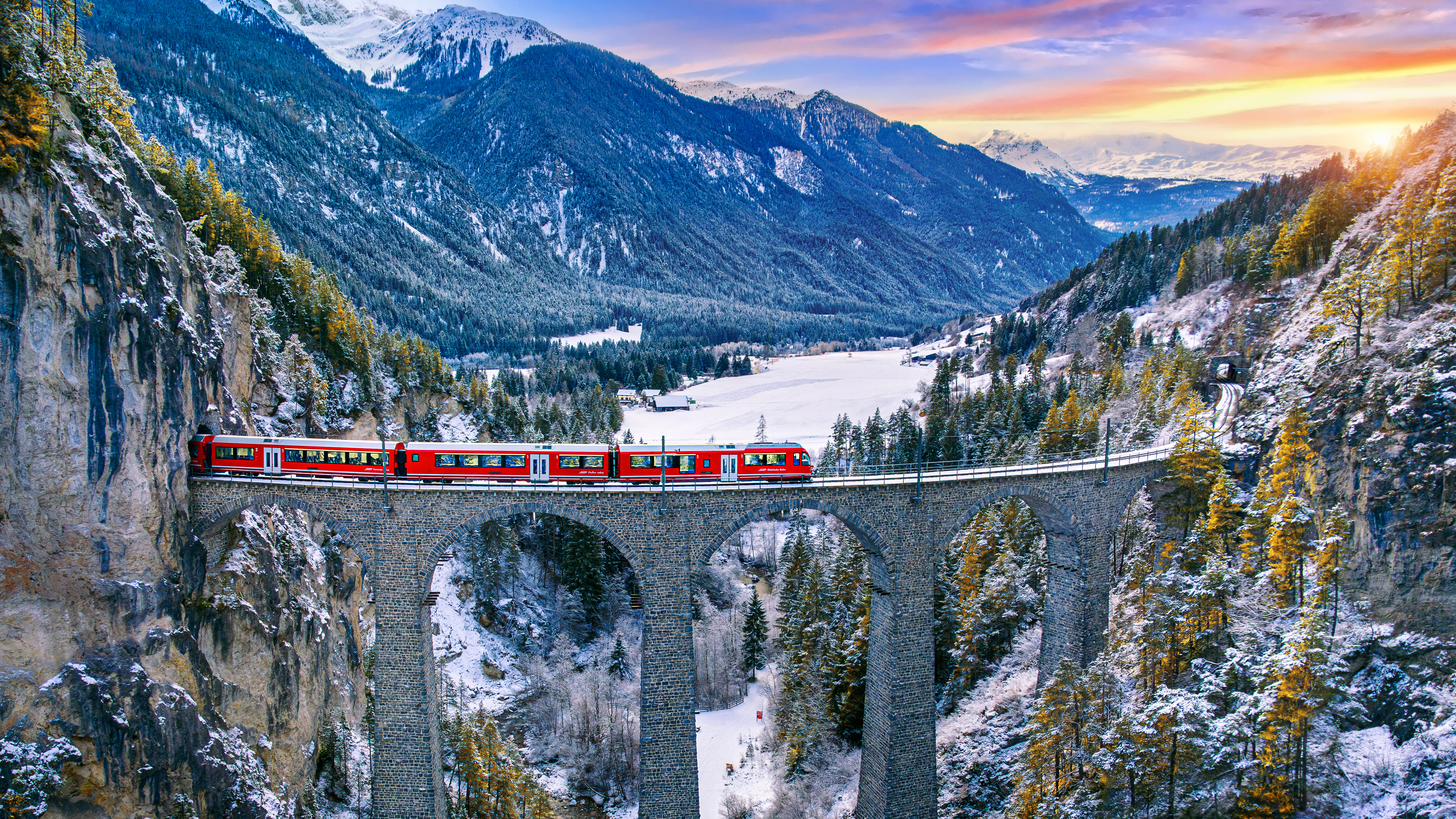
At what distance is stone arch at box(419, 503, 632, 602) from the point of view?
125 ft

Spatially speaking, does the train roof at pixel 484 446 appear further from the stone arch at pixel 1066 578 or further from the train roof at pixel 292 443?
the stone arch at pixel 1066 578

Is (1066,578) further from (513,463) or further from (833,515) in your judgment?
(513,463)

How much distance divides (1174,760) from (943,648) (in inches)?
862

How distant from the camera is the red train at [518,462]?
38.6m

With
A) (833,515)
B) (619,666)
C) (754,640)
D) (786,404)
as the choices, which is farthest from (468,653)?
(786,404)

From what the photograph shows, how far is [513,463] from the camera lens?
3994 centimetres

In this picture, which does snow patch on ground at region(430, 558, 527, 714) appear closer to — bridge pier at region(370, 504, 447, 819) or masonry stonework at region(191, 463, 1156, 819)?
bridge pier at region(370, 504, 447, 819)

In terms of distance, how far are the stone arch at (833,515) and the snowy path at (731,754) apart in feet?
58.3

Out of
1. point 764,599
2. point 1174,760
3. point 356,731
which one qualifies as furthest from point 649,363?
point 1174,760

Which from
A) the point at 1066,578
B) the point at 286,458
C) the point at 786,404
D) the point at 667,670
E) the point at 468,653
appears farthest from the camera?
the point at 786,404

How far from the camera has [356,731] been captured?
51188 millimetres

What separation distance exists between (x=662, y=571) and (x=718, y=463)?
6372 millimetres

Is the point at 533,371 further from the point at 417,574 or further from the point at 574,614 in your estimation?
the point at 417,574

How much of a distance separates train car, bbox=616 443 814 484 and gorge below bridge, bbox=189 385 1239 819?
102 cm
